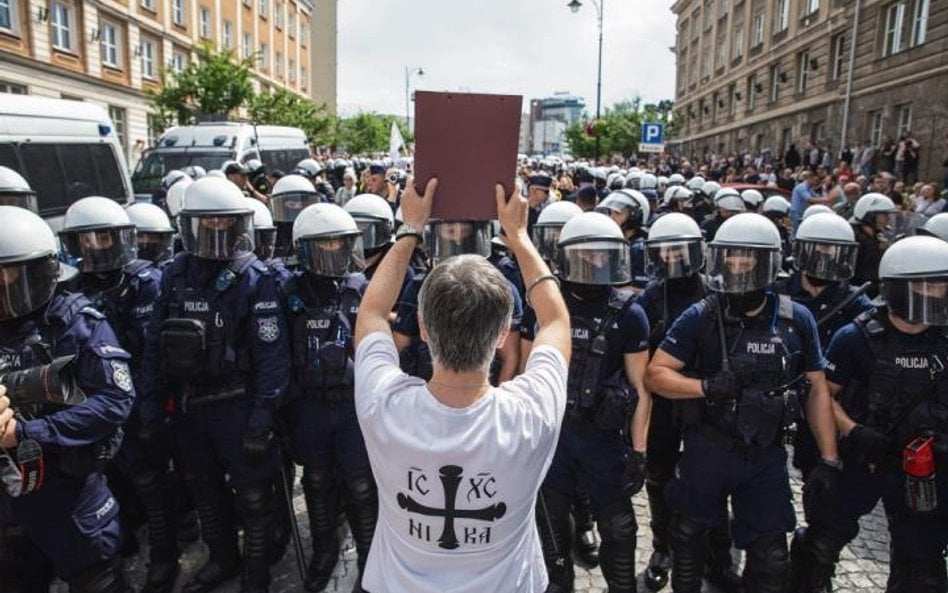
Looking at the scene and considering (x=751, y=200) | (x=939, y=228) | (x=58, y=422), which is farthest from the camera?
(x=751, y=200)

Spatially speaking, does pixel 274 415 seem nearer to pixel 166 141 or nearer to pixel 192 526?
pixel 192 526

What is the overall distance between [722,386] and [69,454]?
2867mm

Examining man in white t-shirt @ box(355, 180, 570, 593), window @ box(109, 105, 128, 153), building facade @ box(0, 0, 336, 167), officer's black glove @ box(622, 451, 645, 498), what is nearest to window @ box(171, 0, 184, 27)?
building facade @ box(0, 0, 336, 167)

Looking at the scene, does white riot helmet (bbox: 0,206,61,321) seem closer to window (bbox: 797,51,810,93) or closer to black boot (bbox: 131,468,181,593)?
black boot (bbox: 131,468,181,593)

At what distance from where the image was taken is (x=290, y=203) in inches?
287

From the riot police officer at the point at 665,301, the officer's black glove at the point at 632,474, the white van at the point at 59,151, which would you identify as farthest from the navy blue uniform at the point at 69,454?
the white van at the point at 59,151

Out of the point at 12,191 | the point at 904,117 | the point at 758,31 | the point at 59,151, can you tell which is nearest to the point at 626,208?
the point at 12,191

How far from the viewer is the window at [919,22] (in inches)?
759

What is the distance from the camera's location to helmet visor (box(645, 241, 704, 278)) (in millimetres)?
4434

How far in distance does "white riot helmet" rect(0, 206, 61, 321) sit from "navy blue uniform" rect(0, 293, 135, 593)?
10cm

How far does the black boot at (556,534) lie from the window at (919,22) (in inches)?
839

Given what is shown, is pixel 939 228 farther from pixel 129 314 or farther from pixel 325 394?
pixel 129 314

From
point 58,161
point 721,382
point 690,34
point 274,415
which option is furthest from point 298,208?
point 690,34

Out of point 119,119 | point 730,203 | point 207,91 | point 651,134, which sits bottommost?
point 730,203
